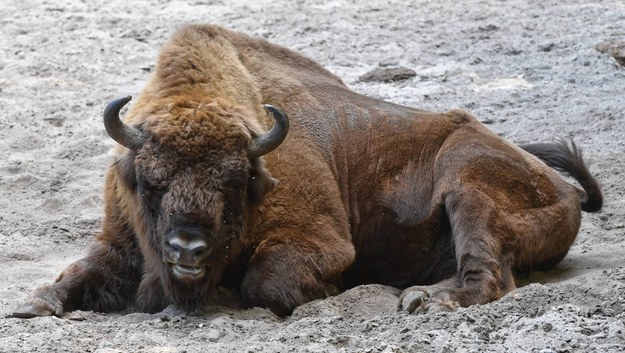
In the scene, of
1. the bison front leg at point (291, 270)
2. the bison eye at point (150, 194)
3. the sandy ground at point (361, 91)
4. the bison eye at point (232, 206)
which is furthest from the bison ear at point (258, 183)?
the sandy ground at point (361, 91)

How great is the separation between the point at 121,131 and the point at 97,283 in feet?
2.88

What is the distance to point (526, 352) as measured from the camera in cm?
422

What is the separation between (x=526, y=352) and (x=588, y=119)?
4743mm

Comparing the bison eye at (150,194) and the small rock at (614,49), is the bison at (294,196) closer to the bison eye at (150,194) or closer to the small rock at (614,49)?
the bison eye at (150,194)

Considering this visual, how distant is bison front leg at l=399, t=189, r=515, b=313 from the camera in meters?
5.60

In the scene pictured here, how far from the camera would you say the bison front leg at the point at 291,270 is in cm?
551

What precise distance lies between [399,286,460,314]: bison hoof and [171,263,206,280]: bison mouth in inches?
39.3

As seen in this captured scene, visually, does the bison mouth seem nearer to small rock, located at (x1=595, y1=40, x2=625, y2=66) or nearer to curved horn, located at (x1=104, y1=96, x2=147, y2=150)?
curved horn, located at (x1=104, y1=96, x2=147, y2=150)

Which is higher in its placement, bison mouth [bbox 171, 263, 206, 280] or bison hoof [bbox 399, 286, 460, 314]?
bison mouth [bbox 171, 263, 206, 280]

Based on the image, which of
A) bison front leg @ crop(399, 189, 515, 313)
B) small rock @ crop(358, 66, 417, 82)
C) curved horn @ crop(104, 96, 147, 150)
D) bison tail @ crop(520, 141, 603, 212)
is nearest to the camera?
curved horn @ crop(104, 96, 147, 150)

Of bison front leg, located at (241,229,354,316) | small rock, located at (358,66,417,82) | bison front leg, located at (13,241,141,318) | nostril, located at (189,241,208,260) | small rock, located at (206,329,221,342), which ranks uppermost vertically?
nostril, located at (189,241,208,260)

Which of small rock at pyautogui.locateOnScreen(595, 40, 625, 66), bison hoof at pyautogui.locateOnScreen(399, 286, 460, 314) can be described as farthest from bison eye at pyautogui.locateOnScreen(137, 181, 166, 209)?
small rock at pyautogui.locateOnScreen(595, 40, 625, 66)

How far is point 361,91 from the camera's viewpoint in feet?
30.3

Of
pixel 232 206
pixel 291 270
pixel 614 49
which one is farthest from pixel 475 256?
pixel 614 49
